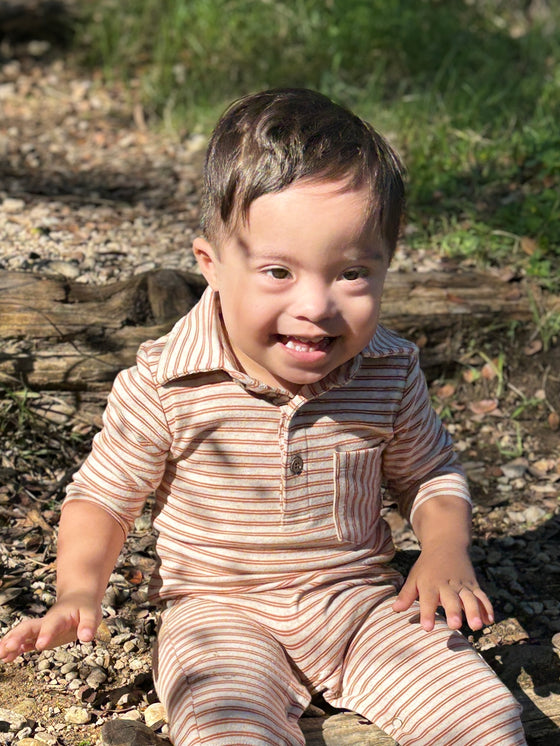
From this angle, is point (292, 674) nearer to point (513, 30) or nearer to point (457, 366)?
point (457, 366)

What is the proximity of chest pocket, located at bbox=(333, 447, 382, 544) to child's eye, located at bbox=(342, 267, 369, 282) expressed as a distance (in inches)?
17.9

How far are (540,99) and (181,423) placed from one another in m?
4.12

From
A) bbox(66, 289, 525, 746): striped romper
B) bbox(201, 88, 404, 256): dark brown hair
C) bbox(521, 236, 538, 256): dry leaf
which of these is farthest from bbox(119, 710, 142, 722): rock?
bbox(521, 236, 538, 256): dry leaf

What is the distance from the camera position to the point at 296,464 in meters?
2.35

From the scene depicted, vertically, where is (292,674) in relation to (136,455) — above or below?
below

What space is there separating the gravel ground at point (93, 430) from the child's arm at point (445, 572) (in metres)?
0.41

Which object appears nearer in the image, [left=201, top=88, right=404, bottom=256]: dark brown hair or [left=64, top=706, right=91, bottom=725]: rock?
[left=201, top=88, right=404, bottom=256]: dark brown hair

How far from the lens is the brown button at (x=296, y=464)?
2.35 meters

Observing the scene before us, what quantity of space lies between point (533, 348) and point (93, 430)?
1.76m

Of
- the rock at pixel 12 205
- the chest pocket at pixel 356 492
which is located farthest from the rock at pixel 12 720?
the rock at pixel 12 205

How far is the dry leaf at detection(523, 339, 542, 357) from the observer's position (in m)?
4.02

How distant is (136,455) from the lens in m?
2.36

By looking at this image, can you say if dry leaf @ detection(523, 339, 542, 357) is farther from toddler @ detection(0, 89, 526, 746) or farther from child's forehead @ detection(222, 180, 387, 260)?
child's forehead @ detection(222, 180, 387, 260)

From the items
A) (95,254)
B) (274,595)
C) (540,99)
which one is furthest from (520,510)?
(540,99)
